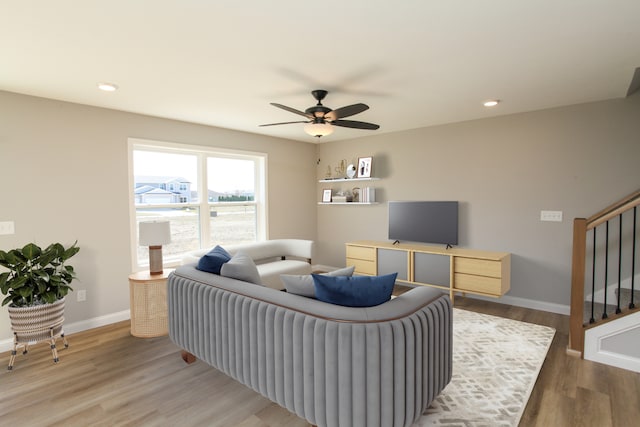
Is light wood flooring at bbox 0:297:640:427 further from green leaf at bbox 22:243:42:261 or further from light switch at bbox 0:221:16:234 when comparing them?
light switch at bbox 0:221:16:234

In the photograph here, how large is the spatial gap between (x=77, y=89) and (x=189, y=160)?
1.71 m

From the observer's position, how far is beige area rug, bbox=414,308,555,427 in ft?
7.46

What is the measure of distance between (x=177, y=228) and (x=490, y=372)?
3.97m

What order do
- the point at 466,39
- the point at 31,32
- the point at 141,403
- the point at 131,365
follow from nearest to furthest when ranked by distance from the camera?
the point at 31,32
the point at 466,39
the point at 141,403
the point at 131,365

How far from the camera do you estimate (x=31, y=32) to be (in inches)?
84.1

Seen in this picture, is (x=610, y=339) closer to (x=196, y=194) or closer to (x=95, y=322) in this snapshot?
(x=196, y=194)

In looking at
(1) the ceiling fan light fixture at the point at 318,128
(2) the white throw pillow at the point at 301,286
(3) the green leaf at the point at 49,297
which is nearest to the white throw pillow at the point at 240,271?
(2) the white throw pillow at the point at 301,286

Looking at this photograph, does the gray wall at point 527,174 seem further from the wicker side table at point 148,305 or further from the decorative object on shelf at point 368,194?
the wicker side table at point 148,305

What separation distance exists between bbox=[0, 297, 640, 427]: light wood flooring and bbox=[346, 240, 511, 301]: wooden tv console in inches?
41.5

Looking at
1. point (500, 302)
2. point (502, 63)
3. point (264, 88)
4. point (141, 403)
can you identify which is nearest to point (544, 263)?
point (500, 302)

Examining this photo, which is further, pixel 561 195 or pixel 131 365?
pixel 561 195

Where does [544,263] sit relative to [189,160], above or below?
below

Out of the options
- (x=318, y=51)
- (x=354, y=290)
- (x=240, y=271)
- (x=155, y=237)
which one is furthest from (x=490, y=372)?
(x=155, y=237)

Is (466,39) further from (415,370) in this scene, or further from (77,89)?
(77,89)
